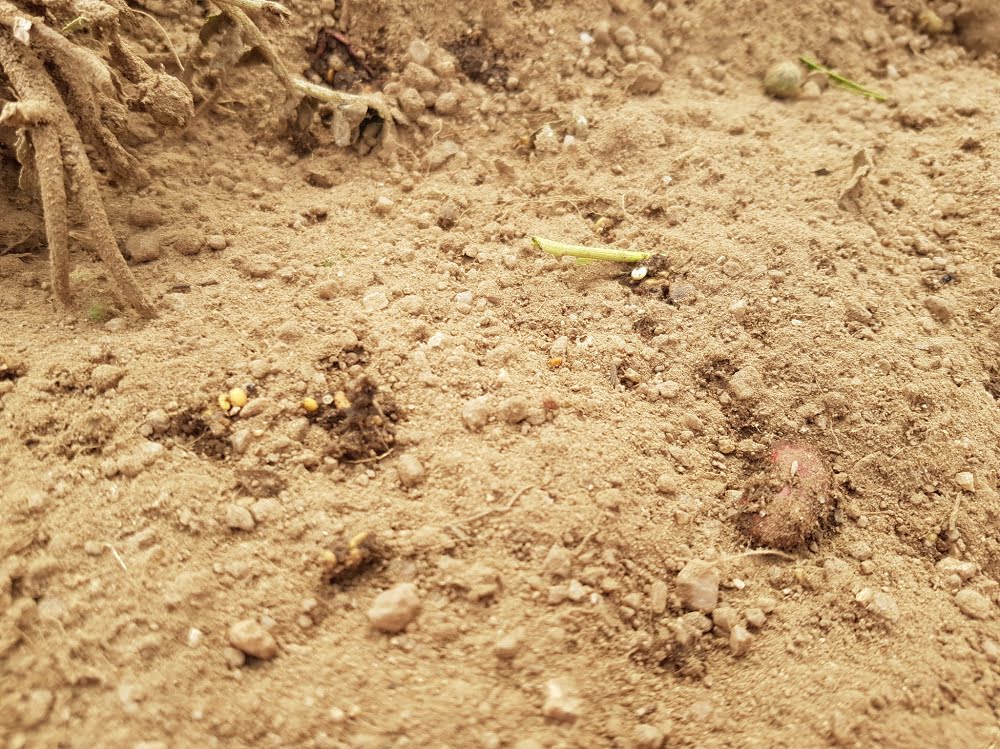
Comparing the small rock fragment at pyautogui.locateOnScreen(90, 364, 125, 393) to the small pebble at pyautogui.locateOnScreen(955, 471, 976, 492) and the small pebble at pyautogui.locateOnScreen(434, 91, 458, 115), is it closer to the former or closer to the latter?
the small pebble at pyautogui.locateOnScreen(434, 91, 458, 115)

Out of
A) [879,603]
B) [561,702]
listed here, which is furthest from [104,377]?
[879,603]

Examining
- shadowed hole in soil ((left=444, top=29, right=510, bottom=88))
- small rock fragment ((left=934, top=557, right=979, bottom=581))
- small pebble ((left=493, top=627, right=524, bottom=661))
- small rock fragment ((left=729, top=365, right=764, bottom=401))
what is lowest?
small pebble ((left=493, top=627, right=524, bottom=661))

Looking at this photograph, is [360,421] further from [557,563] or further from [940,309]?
[940,309]

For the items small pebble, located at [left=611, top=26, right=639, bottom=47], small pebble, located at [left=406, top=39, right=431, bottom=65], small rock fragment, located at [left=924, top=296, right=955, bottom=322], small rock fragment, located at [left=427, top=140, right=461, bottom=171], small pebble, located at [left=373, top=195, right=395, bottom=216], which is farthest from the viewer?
small pebble, located at [left=611, top=26, right=639, bottom=47]

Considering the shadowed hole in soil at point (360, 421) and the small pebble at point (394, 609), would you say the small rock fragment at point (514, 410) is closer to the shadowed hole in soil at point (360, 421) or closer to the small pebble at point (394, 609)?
the shadowed hole in soil at point (360, 421)

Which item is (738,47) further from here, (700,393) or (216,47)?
(216,47)

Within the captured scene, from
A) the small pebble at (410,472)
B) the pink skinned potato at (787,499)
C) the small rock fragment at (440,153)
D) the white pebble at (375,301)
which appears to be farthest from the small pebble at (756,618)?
the small rock fragment at (440,153)

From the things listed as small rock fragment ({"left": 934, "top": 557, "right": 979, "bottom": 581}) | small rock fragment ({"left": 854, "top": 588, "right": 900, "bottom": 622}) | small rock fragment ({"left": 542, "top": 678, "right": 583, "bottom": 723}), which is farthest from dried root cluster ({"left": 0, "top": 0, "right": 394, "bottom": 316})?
small rock fragment ({"left": 934, "top": 557, "right": 979, "bottom": 581})
